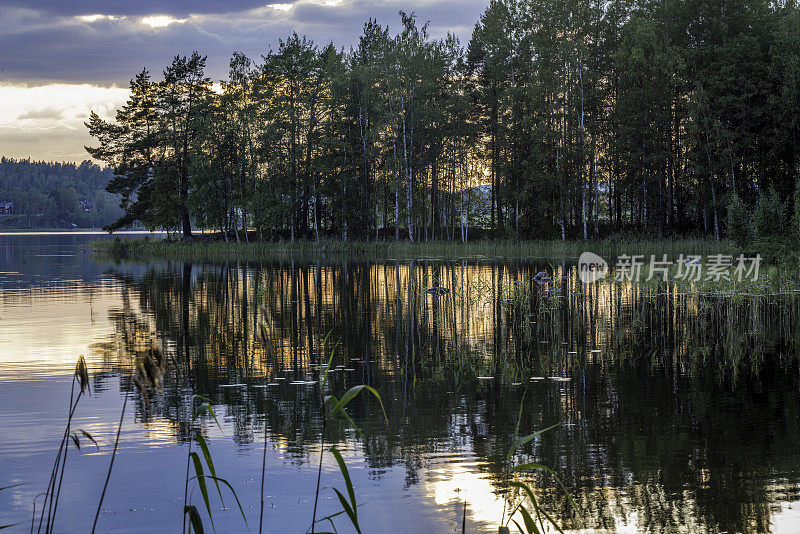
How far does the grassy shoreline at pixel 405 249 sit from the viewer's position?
49.0 metres

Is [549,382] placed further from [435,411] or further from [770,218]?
[770,218]

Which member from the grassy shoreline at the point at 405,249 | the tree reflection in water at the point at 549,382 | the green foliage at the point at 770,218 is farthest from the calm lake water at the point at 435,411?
the grassy shoreline at the point at 405,249

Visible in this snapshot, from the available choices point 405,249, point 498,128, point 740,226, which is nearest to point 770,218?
point 740,226

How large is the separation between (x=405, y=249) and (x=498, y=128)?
→ 52.2 ft

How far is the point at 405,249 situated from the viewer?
5578 cm

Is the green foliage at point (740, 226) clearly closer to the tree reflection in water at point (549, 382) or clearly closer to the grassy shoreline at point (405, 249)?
the tree reflection in water at point (549, 382)

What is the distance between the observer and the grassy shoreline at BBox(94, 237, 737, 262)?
49016mm

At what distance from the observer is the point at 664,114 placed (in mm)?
57531

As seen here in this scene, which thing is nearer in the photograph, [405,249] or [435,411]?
[435,411]

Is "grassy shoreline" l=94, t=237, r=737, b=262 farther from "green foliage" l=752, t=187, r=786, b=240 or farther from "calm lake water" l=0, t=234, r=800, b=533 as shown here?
"calm lake water" l=0, t=234, r=800, b=533

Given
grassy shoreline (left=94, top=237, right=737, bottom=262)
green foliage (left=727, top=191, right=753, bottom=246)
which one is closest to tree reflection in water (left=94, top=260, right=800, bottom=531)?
green foliage (left=727, top=191, right=753, bottom=246)

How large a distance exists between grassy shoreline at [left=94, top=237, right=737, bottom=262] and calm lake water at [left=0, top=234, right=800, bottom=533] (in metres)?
25.1

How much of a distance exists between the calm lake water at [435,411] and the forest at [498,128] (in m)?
A: 36.0

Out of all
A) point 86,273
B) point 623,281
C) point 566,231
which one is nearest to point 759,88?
point 566,231
